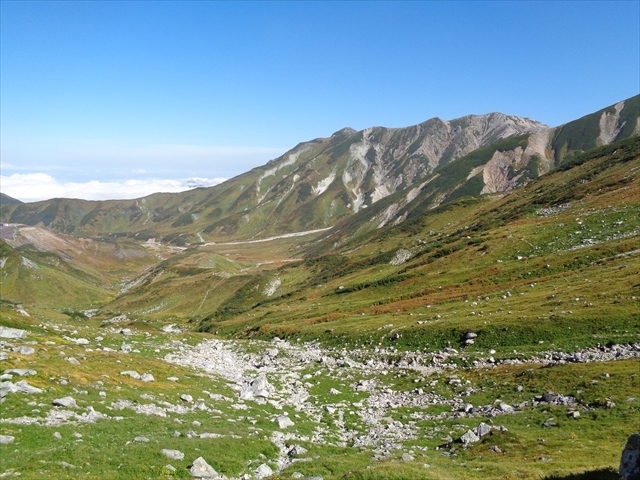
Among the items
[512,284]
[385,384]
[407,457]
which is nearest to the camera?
[407,457]

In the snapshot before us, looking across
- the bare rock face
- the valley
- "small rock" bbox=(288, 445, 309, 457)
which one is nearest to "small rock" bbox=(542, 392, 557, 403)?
the valley

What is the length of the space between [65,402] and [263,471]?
14.2 metres

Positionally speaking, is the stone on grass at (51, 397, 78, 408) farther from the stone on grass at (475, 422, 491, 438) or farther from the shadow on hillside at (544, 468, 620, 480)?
the shadow on hillside at (544, 468, 620, 480)

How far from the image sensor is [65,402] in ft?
90.9

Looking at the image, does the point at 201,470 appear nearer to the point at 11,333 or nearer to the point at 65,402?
the point at 65,402

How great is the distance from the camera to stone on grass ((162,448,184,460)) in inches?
904

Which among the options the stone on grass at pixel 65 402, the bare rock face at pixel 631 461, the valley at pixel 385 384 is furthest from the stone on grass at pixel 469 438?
the stone on grass at pixel 65 402

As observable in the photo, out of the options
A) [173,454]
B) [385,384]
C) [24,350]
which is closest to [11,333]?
[24,350]

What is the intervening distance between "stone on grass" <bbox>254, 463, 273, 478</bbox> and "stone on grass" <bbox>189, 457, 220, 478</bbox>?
235cm

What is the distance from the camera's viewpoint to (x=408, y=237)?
6816 inches

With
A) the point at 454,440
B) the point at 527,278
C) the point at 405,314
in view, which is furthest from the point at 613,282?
the point at 454,440

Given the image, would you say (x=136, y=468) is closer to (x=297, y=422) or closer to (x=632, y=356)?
(x=297, y=422)

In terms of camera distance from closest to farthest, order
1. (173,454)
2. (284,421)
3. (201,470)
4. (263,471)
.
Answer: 1. (201,470)
2. (173,454)
3. (263,471)
4. (284,421)

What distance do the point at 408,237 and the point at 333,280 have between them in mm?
51298
